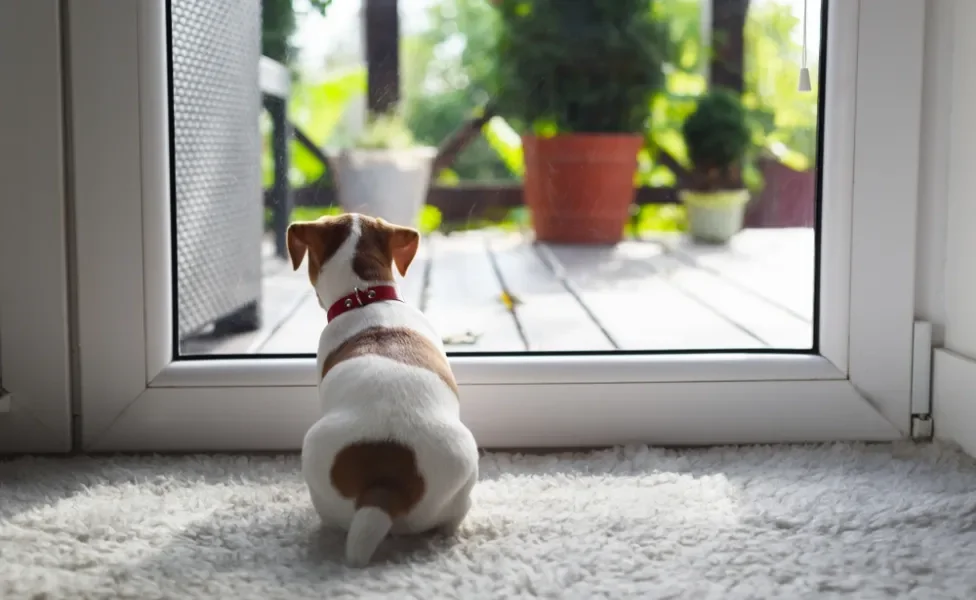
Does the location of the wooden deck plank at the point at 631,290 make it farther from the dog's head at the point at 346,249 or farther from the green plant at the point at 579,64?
the dog's head at the point at 346,249

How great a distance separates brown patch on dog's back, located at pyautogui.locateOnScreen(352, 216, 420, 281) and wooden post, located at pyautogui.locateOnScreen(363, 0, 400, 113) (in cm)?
33

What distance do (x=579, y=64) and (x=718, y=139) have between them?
0.23m

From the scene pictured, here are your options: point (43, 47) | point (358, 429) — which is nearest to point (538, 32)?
point (43, 47)

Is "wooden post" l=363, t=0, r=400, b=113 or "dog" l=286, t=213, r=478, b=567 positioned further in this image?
"wooden post" l=363, t=0, r=400, b=113

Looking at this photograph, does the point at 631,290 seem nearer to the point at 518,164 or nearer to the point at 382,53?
the point at 518,164

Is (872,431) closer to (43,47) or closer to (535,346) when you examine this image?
(535,346)

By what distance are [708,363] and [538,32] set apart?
1.77 feet

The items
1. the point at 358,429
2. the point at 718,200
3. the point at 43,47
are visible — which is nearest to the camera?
the point at 358,429

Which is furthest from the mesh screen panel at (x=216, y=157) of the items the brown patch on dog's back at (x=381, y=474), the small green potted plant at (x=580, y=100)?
the brown patch on dog's back at (x=381, y=474)

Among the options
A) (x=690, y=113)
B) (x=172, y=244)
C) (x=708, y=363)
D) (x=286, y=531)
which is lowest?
(x=286, y=531)

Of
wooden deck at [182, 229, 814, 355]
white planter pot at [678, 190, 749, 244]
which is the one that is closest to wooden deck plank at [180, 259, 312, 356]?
wooden deck at [182, 229, 814, 355]

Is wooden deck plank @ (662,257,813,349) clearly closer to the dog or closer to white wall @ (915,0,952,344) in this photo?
white wall @ (915,0,952,344)

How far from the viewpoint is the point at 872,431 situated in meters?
1.30

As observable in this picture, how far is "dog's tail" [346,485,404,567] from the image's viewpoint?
876 mm
